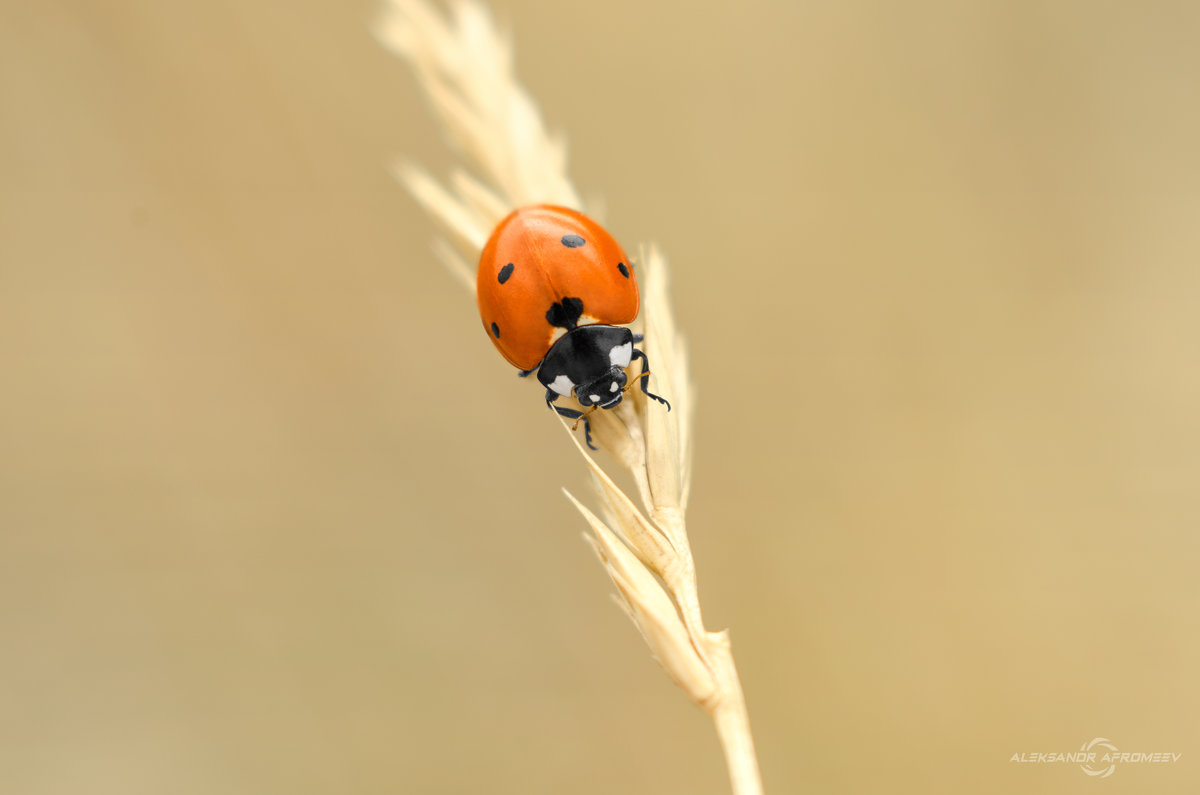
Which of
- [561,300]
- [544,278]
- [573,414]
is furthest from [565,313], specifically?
[573,414]

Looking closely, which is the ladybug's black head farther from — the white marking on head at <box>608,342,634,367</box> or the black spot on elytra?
the black spot on elytra

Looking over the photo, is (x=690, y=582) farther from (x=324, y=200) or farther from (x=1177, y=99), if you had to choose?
(x=1177, y=99)

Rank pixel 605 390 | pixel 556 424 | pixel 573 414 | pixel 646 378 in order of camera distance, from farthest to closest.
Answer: pixel 556 424
pixel 573 414
pixel 605 390
pixel 646 378

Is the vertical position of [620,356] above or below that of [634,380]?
above

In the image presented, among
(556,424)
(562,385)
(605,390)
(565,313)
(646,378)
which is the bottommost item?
(646,378)

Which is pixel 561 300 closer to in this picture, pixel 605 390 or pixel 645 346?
pixel 605 390

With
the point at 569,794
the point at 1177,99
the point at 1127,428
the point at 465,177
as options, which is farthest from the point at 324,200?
the point at 1177,99

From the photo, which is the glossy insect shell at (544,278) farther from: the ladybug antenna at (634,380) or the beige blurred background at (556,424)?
the beige blurred background at (556,424)
